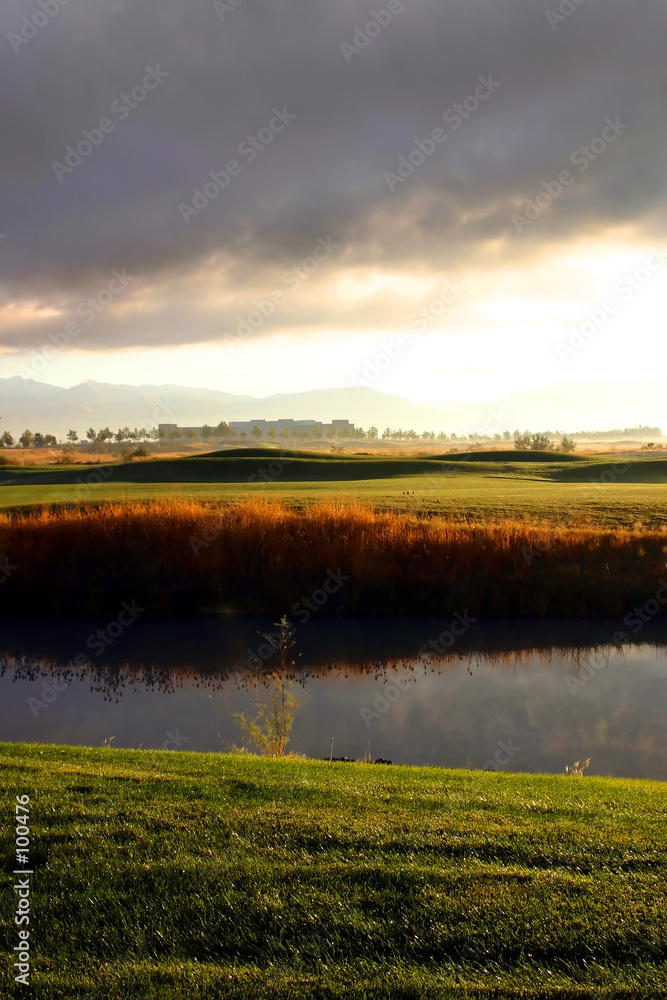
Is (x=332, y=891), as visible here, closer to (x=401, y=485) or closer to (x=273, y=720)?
(x=273, y=720)

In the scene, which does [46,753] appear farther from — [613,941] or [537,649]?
[537,649]

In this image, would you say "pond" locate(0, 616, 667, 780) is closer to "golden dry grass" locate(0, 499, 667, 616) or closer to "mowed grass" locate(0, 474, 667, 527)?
"golden dry grass" locate(0, 499, 667, 616)

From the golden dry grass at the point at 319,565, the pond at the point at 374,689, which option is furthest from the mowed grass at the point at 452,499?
the pond at the point at 374,689

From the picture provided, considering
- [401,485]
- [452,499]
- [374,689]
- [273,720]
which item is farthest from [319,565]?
[401,485]

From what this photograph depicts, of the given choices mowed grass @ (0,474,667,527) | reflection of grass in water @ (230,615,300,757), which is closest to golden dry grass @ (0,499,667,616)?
mowed grass @ (0,474,667,527)

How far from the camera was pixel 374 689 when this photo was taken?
12.8 m

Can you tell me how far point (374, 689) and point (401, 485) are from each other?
822 inches

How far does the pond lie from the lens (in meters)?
10.1

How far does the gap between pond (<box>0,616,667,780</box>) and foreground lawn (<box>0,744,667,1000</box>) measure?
4.51m

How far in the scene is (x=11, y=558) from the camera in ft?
57.7

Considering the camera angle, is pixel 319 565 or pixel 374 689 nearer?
pixel 374 689

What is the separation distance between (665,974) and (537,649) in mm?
11840

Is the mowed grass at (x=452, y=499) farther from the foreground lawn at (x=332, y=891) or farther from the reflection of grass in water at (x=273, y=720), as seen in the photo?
the foreground lawn at (x=332, y=891)

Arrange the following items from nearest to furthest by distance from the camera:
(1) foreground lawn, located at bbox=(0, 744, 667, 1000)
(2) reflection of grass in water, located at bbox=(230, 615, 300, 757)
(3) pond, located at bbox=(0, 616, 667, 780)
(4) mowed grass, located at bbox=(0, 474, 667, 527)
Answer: (1) foreground lawn, located at bbox=(0, 744, 667, 1000) → (2) reflection of grass in water, located at bbox=(230, 615, 300, 757) → (3) pond, located at bbox=(0, 616, 667, 780) → (4) mowed grass, located at bbox=(0, 474, 667, 527)
